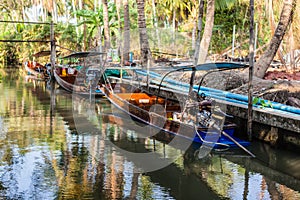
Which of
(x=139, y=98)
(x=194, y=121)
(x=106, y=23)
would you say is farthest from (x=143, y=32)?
(x=194, y=121)

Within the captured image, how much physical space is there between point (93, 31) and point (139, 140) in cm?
2500

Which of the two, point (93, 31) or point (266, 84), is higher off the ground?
point (93, 31)

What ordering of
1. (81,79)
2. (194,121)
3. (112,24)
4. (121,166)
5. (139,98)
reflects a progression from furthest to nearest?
(112,24), (81,79), (139,98), (194,121), (121,166)

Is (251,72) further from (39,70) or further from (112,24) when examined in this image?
(39,70)

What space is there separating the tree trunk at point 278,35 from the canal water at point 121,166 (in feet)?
16.1

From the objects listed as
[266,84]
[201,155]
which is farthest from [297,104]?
[201,155]

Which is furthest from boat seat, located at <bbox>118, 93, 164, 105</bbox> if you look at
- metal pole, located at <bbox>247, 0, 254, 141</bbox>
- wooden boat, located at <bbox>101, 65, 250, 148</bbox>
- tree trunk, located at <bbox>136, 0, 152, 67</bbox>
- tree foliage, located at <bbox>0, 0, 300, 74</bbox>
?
tree foliage, located at <bbox>0, 0, 300, 74</bbox>

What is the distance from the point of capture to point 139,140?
13430 mm

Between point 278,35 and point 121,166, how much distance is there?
8304mm

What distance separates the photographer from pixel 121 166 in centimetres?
1070

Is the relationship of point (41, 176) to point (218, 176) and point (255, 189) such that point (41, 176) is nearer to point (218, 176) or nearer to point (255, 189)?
point (218, 176)

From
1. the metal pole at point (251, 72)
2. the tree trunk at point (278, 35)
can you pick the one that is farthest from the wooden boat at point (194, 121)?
the tree trunk at point (278, 35)

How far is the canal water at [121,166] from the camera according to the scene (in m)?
9.02

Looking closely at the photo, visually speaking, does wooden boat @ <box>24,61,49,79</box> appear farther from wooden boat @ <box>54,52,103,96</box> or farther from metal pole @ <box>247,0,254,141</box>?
metal pole @ <box>247,0,254,141</box>
